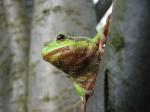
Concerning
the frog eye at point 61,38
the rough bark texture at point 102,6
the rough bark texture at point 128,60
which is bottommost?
the rough bark texture at point 128,60

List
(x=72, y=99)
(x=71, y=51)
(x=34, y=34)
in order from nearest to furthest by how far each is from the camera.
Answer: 1. (x=71, y=51)
2. (x=72, y=99)
3. (x=34, y=34)

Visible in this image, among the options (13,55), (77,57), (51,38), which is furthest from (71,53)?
(13,55)

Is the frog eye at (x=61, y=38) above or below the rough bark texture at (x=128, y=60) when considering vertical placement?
above

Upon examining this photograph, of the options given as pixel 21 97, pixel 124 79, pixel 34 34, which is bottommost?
pixel 21 97

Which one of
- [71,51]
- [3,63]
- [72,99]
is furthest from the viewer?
[3,63]

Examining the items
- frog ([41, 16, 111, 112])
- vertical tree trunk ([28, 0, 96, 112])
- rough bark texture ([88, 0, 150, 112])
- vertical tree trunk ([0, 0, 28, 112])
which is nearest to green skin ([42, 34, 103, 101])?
frog ([41, 16, 111, 112])

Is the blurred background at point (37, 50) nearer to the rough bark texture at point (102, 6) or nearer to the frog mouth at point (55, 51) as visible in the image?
the rough bark texture at point (102, 6)

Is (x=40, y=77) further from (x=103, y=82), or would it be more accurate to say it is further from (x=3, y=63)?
(x=103, y=82)

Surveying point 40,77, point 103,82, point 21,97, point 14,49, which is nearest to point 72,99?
point 40,77

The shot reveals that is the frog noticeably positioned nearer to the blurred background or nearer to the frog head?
the frog head

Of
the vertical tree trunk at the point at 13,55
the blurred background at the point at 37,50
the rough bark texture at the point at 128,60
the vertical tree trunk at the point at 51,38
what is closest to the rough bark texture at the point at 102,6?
the blurred background at the point at 37,50
